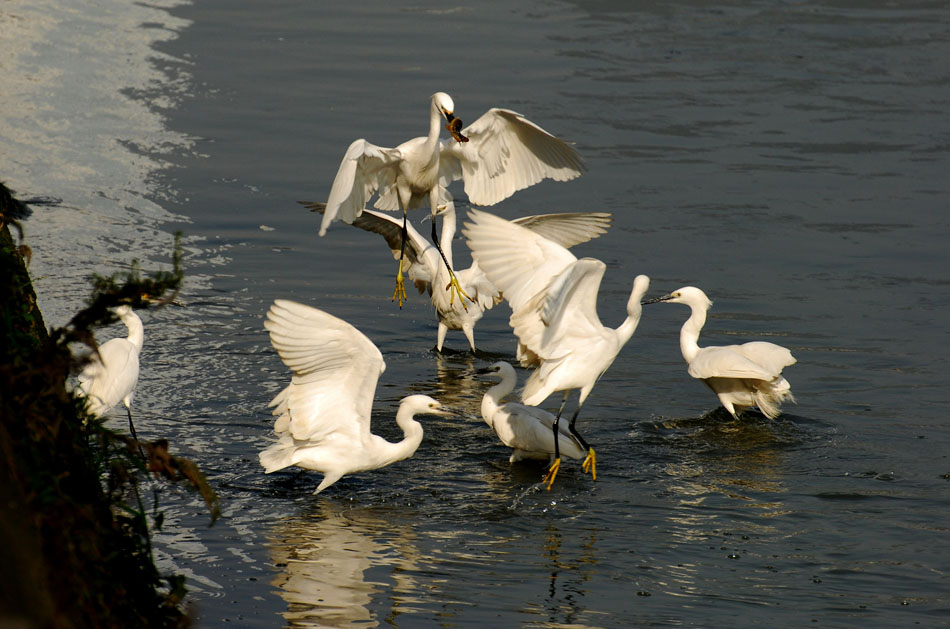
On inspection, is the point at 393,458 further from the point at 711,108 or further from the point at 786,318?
the point at 711,108

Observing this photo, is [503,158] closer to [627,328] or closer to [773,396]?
[627,328]

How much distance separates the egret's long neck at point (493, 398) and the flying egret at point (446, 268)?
5.61 feet

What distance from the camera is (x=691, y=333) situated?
8914 millimetres

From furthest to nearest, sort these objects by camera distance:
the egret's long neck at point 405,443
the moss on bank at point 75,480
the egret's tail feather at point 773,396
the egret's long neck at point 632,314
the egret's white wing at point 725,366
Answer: the egret's tail feather at point 773,396, the egret's white wing at point 725,366, the egret's long neck at point 632,314, the egret's long neck at point 405,443, the moss on bank at point 75,480

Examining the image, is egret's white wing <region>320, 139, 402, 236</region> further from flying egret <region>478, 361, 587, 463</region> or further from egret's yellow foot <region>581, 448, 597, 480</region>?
egret's yellow foot <region>581, 448, 597, 480</region>

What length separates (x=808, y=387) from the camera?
29.5 ft

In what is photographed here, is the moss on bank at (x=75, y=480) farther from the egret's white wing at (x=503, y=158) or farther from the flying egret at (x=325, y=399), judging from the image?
the egret's white wing at (x=503, y=158)

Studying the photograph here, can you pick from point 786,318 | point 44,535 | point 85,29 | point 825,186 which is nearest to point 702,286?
point 786,318

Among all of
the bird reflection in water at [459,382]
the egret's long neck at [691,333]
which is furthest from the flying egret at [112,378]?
the egret's long neck at [691,333]

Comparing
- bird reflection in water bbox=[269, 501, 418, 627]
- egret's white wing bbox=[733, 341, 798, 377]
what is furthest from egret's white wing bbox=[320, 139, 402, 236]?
egret's white wing bbox=[733, 341, 798, 377]

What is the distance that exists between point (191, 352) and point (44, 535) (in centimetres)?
632

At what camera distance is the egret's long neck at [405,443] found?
6906 millimetres

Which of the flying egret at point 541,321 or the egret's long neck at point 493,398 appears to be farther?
the egret's long neck at point 493,398

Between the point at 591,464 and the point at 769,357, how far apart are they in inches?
68.6
